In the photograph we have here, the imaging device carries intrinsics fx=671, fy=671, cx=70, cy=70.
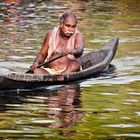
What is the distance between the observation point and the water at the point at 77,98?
24.0ft

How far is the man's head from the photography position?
10828 mm

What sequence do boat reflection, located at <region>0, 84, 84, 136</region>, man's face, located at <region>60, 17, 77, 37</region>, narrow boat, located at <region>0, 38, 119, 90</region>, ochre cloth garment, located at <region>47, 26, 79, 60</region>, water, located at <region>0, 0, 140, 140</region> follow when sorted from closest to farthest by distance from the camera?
water, located at <region>0, 0, 140, 140</region>
boat reflection, located at <region>0, 84, 84, 136</region>
narrow boat, located at <region>0, 38, 119, 90</region>
man's face, located at <region>60, 17, 77, 37</region>
ochre cloth garment, located at <region>47, 26, 79, 60</region>

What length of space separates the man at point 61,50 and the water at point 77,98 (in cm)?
43

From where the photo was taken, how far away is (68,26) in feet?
35.8

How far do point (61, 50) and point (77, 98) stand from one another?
185cm

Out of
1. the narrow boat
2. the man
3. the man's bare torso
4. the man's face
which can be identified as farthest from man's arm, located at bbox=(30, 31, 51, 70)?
the narrow boat

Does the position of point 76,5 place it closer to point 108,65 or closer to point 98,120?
point 108,65

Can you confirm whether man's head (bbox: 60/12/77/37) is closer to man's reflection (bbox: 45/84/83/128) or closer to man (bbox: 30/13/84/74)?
man (bbox: 30/13/84/74)

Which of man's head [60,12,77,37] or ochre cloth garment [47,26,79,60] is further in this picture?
ochre cloth garment [47,26,79,60]

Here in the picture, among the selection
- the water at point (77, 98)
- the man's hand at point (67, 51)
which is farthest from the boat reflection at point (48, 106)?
the man's hand at point (67, 51)

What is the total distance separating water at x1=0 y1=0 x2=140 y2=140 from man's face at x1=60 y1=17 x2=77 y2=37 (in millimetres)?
883

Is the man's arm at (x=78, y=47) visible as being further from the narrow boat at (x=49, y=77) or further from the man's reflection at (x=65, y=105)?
the man's reflection at (x=65, y=105)

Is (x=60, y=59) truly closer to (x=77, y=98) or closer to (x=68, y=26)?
(x=68, y=26)

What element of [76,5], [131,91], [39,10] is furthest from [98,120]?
[76,5]
